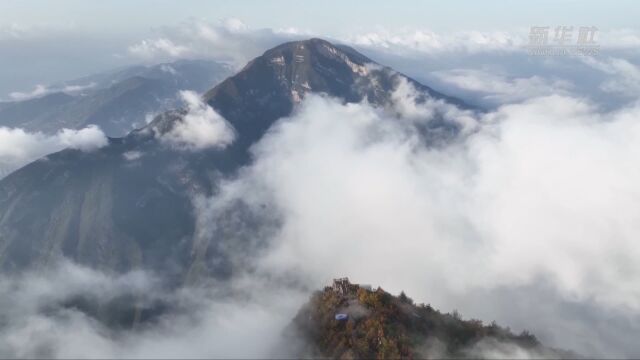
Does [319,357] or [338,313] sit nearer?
[319,357]

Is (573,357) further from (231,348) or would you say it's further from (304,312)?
(231,348)

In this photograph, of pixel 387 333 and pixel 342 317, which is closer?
pixel 387 333

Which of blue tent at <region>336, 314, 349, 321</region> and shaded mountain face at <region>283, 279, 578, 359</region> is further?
blue tent at <region>336, 314, 349, 321</region>

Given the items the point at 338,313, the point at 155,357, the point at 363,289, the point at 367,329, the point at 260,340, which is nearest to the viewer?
the point at 367,329

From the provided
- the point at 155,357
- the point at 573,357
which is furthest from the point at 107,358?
the point at 573,357

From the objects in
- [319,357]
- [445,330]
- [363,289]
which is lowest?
[319,357]

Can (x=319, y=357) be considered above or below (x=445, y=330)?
below

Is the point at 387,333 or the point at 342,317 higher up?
the point at 342,317

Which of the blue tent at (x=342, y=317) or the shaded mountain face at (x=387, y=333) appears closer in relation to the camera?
the shaded mountain face at (x=387, y=333)
